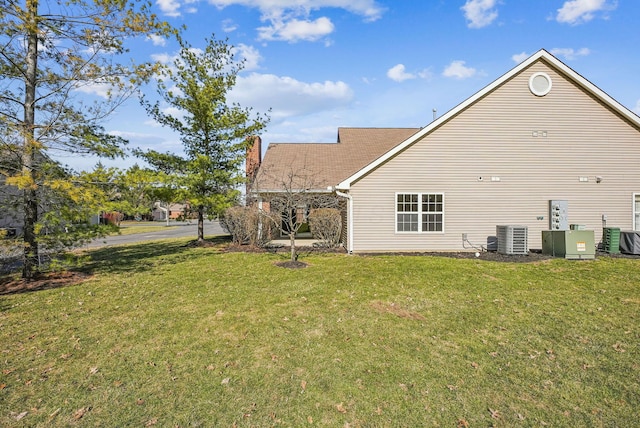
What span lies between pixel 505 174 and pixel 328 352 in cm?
1121

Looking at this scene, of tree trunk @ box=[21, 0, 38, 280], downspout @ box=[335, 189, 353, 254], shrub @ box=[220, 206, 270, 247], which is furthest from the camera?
shrub @ box=[220, 206, 270, 247]

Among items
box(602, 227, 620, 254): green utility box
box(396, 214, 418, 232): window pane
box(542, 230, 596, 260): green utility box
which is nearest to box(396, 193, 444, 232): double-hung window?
box(396, 214, 418, 232): window pane

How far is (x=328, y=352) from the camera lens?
4941 millimetres

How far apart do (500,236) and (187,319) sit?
1094cm

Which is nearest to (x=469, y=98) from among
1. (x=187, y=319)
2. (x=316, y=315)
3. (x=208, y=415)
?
(x=316, y=315)

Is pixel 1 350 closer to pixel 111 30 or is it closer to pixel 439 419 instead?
pixel 439 419

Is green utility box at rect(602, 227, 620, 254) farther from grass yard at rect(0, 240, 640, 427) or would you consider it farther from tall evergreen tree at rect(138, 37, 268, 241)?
tall evergreen tree at rect(138, 37, 268, 241)

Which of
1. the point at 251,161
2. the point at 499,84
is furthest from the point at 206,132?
the point at 499,84

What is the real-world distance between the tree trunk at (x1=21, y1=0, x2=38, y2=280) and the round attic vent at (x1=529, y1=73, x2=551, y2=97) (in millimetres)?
15952

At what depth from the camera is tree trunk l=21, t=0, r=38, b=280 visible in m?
8.49

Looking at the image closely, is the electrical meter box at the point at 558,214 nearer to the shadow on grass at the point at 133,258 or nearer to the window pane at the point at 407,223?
the window pane at the point at 407,223

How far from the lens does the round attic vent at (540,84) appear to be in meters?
12.7

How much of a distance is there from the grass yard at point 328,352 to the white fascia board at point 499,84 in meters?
5.20

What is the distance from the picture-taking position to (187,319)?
6.21 m
